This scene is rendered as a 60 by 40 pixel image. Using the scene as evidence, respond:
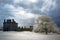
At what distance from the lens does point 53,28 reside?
200 meters

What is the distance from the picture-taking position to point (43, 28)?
7810 inches

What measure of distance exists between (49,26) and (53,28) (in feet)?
18.5

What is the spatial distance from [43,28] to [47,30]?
5.38 meters

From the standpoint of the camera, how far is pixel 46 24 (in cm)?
19738

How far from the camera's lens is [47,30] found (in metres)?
197

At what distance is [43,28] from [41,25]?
4318 millimetres

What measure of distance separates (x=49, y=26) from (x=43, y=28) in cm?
759

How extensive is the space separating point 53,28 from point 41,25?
49.3 feet

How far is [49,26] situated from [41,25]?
380 inches

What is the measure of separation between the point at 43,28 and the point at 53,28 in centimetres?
1221

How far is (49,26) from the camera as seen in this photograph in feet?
651

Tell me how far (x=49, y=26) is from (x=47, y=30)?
18.1ft
